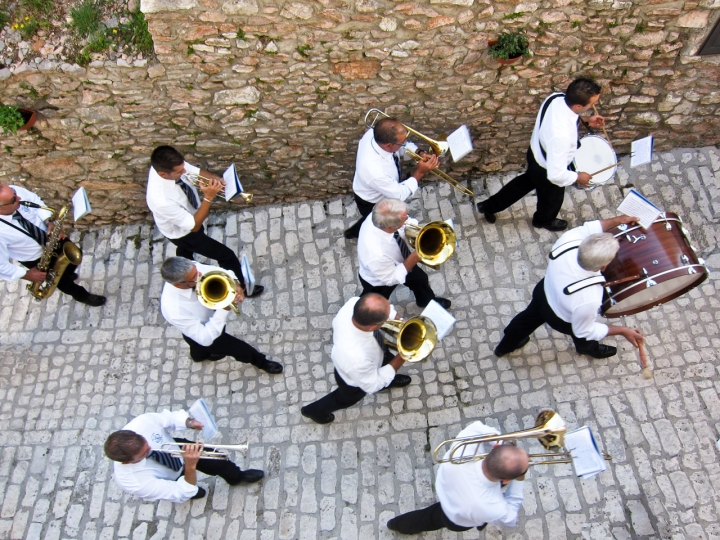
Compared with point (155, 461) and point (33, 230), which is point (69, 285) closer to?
point (33, 230)

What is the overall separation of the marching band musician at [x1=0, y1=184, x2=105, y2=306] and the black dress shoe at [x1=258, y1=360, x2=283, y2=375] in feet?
7.71

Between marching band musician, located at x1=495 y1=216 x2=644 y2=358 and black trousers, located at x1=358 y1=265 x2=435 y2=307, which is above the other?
marching band musician, located at x1=495 y1=216 x2=644 y2=358

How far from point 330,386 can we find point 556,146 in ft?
10.6

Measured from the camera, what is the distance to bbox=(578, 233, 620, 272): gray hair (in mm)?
4180

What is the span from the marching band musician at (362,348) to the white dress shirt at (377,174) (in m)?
1.42

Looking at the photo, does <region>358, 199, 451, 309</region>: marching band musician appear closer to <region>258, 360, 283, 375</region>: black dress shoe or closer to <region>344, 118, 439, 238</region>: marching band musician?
<region>344, 118, 439, 238</region>: marching band musician

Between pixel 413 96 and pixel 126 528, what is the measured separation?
202 inches

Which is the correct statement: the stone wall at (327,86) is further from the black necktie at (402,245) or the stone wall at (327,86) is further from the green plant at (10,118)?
the black necktie at (402,245)

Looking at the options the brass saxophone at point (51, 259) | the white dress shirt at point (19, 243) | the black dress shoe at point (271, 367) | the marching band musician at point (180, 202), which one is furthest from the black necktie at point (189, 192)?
the black dress shoe at point (271, 367)

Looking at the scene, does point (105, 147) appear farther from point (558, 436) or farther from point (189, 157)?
point (558, 436)

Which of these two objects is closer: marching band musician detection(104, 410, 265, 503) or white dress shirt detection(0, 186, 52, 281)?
marching band musician detection(104, 410, 265, 503)

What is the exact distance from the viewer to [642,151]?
511 centimetres

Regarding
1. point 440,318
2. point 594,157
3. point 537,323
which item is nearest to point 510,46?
point 594,157

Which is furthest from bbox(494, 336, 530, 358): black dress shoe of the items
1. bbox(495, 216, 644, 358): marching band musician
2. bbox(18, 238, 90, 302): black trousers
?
bbox(18, 238, 90, 302): black trousers
